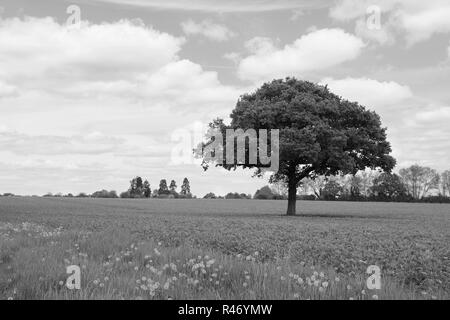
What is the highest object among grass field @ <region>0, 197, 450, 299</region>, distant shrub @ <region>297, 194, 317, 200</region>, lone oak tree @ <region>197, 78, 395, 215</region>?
lone oak tree @ <region>197, 78, 395, 215</region>

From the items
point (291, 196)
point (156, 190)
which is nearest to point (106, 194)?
point (156, 190)

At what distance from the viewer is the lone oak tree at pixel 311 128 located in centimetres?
4400

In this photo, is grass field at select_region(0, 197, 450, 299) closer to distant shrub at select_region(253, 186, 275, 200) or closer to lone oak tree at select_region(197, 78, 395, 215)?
lone oak tree at select_region(197, 78, 395, 215)

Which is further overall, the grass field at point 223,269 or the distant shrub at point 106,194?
the distant shrub at point 106,194

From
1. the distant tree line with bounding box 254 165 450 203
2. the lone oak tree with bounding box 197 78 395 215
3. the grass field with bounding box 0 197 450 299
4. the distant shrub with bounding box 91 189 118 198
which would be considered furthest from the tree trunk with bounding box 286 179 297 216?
the distant shrub with bounding box 91 189 118 198

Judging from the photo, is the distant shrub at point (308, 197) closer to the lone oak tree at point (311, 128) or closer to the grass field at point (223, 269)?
the lone oak tree at point (311, 128)

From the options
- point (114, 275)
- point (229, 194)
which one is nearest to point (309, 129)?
point (114, 275)

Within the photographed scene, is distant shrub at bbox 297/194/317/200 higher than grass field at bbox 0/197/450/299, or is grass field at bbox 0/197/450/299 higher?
distant shrub at bbox 297/194/317/200

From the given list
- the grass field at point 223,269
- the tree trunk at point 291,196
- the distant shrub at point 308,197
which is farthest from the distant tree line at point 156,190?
the grass field at point 223,269

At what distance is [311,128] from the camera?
44812mm

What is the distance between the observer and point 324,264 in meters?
13.6

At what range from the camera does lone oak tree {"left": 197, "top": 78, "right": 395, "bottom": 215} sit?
144 ft

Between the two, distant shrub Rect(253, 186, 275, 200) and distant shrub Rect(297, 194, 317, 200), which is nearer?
distant shrub Rect(297, 194, 317, 200)

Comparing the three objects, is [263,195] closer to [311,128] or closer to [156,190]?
[156,190]
